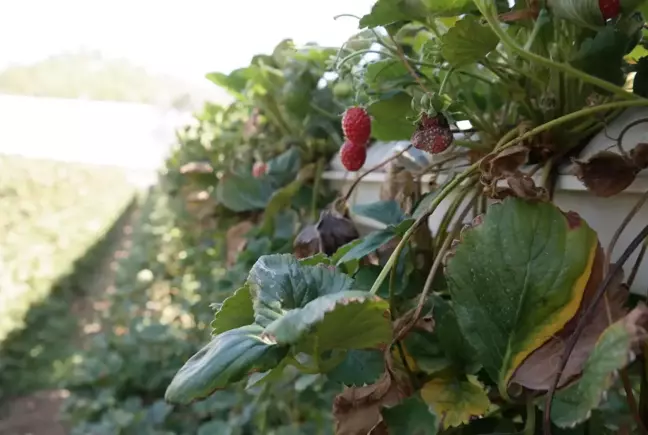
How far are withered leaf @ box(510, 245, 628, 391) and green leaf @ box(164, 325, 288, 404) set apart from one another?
134 mm

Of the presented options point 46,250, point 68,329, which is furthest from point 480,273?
point 46,250

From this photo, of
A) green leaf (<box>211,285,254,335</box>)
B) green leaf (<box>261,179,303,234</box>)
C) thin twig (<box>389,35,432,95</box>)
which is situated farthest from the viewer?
green leaf (<box>261,179,303,234</box>)

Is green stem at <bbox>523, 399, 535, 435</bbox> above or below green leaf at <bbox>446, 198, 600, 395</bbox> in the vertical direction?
below

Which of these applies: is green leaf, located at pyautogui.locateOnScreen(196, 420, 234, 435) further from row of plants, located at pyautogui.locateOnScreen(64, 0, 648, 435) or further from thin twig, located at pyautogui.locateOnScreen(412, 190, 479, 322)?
thin twig, located at pyautogui.locateOnScreen(412, 190, 479, 322)

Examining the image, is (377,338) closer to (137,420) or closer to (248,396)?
(248,396)

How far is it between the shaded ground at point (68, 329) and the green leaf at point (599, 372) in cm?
185

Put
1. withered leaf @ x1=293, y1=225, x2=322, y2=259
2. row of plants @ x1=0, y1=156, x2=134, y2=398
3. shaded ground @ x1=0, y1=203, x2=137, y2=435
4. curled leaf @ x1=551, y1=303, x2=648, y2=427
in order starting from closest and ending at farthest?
1. curled leaf @ x1=551, y1=303, x2=648, y2=427
2. withered leaf @ x1=293, y1=225, x2=322, y2=259
3. shaded ground @ x1=0, y1=203, x2=137, y2=435
4. row of plants @ x1=0, y1=156, x2=134, y2=398

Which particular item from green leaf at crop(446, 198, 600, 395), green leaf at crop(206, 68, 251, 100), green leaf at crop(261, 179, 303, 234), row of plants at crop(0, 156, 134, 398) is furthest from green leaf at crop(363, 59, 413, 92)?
row of plants at crop(0, 156, 134, 398)

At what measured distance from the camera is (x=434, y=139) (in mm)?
408

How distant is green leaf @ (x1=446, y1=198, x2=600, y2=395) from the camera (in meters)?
0.32

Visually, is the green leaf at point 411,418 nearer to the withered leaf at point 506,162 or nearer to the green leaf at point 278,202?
the withered leaf at point 506,162

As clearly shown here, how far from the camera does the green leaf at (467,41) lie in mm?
383

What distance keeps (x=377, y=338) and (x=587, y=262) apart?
0.11 m

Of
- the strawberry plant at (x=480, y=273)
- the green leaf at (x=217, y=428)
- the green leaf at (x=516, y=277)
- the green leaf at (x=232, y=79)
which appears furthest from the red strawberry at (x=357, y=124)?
the green leaf at (x=217, y=428)
